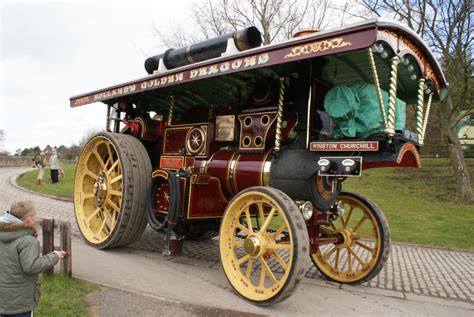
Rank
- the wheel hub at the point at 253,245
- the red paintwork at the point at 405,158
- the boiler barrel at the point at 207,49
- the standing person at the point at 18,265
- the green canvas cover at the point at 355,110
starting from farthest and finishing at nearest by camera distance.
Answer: the boiler barrel at the point at 207,49 < the green canvas cover at the point at 355,110 < the wheel hub at the point at 253,245 < the red paintwork at the point at 405,158 < the standing person at the point at 18,265

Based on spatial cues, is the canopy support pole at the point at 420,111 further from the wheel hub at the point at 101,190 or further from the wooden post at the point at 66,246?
the wheel hub at the point at 101,190

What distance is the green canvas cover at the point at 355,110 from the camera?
12.3 feet

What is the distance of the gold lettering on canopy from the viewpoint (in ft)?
10.4

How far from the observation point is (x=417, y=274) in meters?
5.23

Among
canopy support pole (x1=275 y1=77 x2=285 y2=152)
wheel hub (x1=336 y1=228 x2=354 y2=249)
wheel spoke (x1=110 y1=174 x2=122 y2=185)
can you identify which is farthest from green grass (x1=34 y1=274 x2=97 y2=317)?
wheel hub (x1=336 y1=228 x2=354 y2=249)

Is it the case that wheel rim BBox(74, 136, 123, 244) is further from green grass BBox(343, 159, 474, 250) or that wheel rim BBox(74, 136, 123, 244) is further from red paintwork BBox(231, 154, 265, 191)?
green grass BBox(343, 159, 474, 250)

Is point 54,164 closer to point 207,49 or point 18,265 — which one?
point 207,49

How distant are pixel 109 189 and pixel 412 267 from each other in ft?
14.3

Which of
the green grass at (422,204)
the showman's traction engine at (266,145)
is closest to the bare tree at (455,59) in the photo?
the green grass at (422,204)

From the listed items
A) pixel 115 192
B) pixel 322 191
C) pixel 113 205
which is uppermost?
pixel 322 191

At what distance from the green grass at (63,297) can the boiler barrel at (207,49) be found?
2952mm

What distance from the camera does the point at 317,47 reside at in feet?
10.9

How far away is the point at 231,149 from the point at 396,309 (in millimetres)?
2528

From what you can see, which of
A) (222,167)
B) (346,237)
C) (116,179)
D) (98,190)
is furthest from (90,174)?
(346,237)
